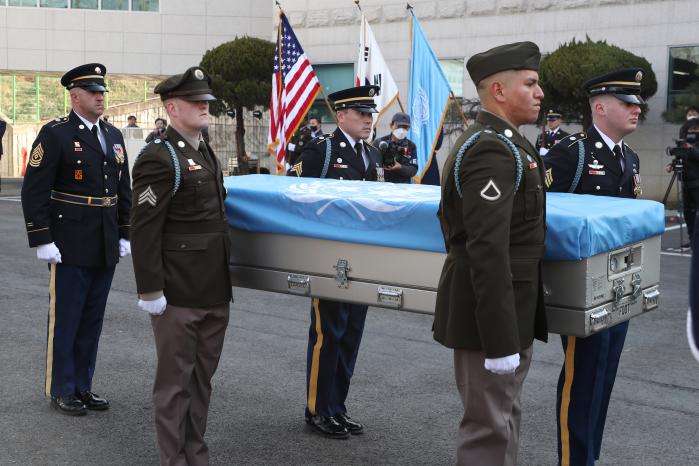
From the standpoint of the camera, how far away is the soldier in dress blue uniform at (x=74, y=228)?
5551mm

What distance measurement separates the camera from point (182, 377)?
14.3 ft

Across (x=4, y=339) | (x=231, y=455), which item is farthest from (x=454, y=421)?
(x=4, y=339)

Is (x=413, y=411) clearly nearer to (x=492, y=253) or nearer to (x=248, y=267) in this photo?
(x=248, y=267)

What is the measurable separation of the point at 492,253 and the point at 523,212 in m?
0.29

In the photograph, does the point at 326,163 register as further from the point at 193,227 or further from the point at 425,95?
the point at 425,95

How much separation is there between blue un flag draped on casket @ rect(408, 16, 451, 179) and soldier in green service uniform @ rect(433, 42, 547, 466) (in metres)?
10.7

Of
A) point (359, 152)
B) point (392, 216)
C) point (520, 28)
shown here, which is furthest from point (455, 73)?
point (392, 216)

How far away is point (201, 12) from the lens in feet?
140

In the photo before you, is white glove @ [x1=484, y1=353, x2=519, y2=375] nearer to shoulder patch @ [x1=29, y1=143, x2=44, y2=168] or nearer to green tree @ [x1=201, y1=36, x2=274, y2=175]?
shoulder patch @ [x1=29, y1=143, x2=44, y2=168]

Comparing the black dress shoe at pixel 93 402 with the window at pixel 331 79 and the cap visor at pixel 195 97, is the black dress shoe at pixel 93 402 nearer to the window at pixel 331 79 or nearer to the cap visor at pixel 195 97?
the cap visor at pixel 195 97

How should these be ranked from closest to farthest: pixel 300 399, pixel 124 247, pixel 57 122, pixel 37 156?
pixel 37 156
pixel 57 122
pixel 124 247
pixel 300 399

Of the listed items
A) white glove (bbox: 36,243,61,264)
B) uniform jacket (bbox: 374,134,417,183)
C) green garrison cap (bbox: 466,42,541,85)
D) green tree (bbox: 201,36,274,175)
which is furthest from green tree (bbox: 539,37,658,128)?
green garrison cap (bbox: 466,42,541,85)

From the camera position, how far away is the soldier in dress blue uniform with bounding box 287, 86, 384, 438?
5383 millimetres

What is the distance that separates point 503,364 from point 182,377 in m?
1.74
